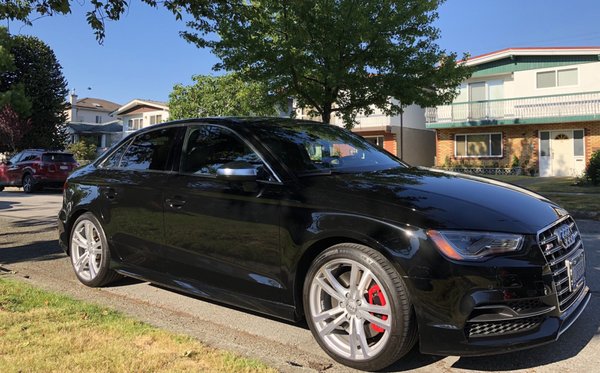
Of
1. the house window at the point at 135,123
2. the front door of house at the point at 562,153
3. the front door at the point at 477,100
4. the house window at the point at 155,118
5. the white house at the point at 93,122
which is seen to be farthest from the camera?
the white house at the point at 93,122

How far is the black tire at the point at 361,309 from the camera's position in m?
2.94

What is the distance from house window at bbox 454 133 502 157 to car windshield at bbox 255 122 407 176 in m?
23.9

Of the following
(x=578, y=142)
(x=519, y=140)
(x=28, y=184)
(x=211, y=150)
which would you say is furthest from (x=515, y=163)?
(x=211, y=150)

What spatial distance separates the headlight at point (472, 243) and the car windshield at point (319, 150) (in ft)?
3.88

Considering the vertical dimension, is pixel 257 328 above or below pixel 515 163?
below

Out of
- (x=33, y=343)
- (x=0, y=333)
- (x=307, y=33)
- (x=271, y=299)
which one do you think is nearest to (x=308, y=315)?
(x=271, y=299)

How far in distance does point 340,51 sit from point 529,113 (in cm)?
1526

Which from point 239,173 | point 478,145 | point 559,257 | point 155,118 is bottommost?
point 559,257

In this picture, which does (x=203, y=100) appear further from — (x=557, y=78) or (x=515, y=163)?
(x=557, y=78)

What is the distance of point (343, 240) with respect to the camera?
3.22 metres

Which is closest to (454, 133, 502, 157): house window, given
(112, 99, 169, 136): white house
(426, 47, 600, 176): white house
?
(426, 47, 600, 176): white house

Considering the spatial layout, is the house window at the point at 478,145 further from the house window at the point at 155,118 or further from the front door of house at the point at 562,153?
the house window at the point at 155,118

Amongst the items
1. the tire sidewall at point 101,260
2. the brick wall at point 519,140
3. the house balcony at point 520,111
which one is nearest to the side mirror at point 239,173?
the tire sidewall at point 101,260

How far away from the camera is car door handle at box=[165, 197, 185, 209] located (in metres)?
4.16
